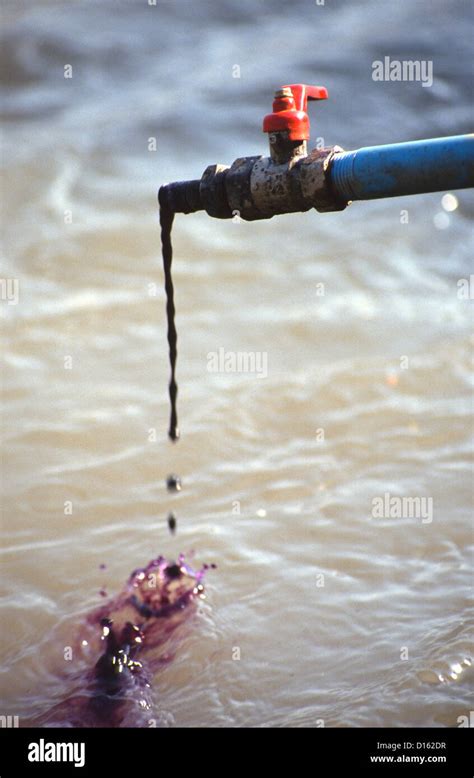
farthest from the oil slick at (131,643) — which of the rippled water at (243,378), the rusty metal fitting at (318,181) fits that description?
the rusty metal fitting at (318,181)

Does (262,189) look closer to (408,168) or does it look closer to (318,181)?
(318,181)

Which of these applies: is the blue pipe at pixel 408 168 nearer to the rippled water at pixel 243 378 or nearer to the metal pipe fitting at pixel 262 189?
the metal pipe fitting at pixel 262 189

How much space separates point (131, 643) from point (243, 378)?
2387 millimetres

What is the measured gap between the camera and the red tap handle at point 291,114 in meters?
3.26

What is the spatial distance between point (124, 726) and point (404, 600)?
1368mm

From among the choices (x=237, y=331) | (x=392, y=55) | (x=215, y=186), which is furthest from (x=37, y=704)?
(x=392, y=55)

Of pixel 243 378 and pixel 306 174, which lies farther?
pixel 243 378

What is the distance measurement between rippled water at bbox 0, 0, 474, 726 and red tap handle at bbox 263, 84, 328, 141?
6.92ft

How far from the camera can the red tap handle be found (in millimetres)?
3262

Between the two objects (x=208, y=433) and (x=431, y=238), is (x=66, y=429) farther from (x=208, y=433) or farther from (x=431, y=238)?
(x=431, y=238)

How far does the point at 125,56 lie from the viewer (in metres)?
10.2

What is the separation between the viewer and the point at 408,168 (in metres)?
2.88

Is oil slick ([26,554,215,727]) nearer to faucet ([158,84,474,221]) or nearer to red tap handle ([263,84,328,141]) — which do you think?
faucet ([158,84,474,221])

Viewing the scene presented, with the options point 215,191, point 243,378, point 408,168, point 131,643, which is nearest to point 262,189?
point 215,191
